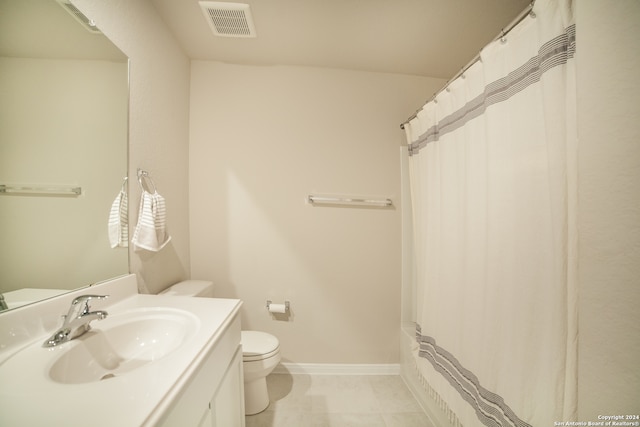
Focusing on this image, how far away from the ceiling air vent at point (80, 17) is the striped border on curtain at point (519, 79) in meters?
1.68

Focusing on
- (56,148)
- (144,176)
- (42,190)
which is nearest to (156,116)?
(144,176)

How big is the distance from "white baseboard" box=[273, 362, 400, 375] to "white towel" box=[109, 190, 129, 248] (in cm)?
142

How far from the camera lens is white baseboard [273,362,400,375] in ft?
5.42

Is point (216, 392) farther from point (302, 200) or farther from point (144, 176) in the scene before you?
point (302, 200)

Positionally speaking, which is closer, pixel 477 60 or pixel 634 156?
pixel 634 156

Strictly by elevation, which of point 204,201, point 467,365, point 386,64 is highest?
point 386,64

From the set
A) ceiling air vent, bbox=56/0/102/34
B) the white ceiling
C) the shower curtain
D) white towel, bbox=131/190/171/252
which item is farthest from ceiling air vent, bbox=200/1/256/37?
the shower curtain

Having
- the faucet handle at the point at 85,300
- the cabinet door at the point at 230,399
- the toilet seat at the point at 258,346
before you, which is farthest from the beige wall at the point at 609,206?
the faucet handle at the point at 85,300

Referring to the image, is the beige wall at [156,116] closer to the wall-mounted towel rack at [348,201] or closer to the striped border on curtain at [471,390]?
the wall-mounted towel rack at [348,201]

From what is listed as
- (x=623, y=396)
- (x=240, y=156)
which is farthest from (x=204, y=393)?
(x=240, y=156)

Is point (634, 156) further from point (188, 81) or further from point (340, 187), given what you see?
point (188, 81)

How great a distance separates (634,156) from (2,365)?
1590 millimetres

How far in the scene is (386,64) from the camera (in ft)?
5.28

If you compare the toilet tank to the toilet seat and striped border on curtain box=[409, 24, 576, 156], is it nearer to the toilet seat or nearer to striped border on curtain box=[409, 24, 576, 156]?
the toilet seat
